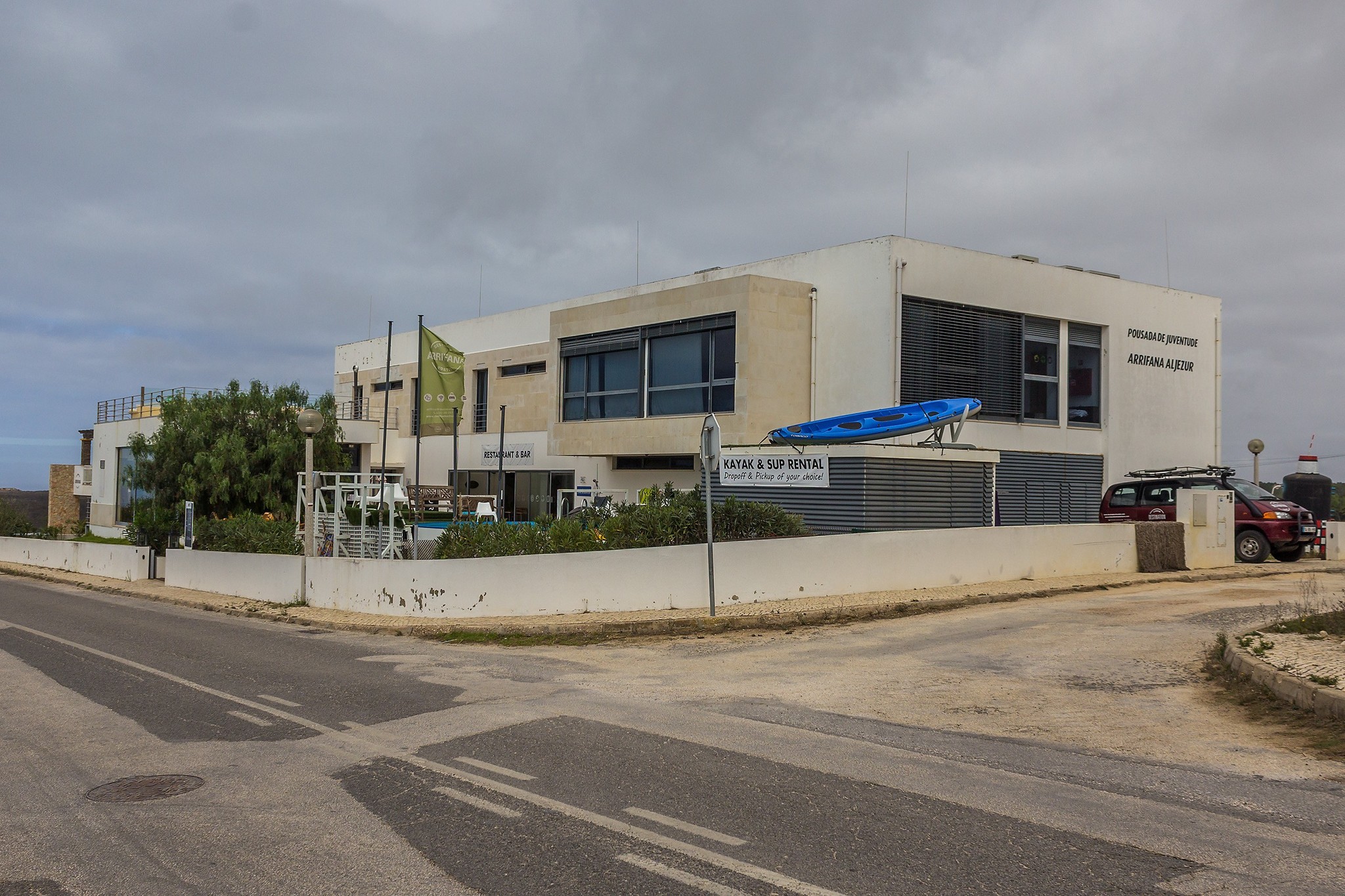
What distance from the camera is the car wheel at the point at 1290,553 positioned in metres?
23.5

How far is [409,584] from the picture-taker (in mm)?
17516

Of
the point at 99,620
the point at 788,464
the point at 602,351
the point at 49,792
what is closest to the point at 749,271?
the point at 602,351

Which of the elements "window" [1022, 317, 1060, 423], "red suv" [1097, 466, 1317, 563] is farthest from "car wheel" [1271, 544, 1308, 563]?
"window" [1022, 317, 1060, 423]

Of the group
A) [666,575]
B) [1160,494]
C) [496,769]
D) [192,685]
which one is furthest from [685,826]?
[1160,494]

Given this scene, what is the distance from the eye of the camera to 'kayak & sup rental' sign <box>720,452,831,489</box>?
65.8 ft

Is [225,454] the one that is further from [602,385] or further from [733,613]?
[733,613]

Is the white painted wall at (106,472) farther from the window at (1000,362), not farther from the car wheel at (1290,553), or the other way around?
the car wheel at (1290,553)

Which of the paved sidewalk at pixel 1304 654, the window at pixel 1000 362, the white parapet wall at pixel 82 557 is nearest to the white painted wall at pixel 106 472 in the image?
the white parapet wall at pixel 82 557

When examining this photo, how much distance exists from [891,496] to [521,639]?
830 cm

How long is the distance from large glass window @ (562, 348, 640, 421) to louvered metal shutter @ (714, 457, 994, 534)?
9464 millimetres

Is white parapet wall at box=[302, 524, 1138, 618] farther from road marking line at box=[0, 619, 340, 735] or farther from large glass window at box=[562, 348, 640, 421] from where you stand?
large glass window at box=[562, 348, 640, 421]

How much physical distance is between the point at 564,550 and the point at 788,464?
519 cm

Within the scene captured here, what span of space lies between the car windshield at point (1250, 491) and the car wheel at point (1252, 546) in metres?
0.83

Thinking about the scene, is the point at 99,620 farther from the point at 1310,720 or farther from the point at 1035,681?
the point at 1310,720
